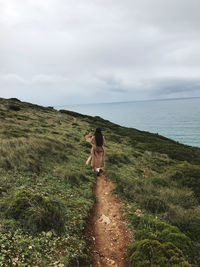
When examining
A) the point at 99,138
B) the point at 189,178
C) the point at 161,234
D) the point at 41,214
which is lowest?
the point at 189,178

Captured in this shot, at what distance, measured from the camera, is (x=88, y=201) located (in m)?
7.34

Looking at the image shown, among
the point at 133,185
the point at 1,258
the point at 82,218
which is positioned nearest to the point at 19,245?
the point at 1,258

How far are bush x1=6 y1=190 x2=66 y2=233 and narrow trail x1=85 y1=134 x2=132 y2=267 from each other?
1171 mm

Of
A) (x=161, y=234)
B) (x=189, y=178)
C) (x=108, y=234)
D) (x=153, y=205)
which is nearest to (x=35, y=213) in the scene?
(x=108, y=234)

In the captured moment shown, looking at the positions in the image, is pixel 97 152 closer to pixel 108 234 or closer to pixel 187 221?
pixel 108 234

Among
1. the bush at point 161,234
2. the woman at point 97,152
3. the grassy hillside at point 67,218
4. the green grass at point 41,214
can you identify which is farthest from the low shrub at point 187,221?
the woman at point 97,152

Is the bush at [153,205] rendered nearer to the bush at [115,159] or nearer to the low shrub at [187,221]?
the low shrub at [187,221]

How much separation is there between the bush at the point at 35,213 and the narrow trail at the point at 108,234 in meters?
1.17

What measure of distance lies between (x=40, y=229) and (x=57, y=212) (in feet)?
2.45

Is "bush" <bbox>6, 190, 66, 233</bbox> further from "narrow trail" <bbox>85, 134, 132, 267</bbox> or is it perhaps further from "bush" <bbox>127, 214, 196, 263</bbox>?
"bush" <bbox>127, 214, 196, 263</bbox>

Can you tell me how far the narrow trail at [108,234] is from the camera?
15.5 ft

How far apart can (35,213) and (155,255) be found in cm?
363

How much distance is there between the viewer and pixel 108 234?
5.73 metres

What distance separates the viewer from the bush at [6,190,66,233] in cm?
492
